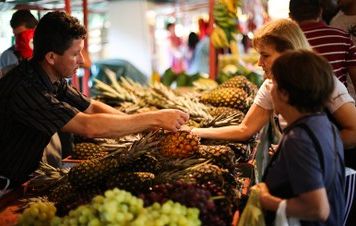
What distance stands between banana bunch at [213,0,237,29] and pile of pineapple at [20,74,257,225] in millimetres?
3559

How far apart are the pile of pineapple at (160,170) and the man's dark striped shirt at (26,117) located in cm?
15

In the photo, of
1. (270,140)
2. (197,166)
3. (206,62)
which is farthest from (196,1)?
(197,166)

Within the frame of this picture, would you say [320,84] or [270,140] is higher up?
[320,84]

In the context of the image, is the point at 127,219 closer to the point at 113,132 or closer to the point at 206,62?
the point at 113,132

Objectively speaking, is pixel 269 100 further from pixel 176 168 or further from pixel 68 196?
pixel 68 196

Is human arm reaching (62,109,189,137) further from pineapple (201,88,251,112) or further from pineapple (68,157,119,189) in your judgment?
pineapple (201,88,251,112)

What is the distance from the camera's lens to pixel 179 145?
3.20 metres

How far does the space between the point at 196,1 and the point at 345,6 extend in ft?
41.0

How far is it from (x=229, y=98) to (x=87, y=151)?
1535mm

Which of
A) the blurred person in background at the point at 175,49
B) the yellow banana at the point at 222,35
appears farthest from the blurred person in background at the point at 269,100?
the blurred person in background at the point at 175,49

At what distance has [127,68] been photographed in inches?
410

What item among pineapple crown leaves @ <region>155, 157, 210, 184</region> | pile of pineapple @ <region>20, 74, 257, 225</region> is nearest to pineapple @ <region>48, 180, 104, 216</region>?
pile of pineapple @ <region>20, 74, 257, 225</region>

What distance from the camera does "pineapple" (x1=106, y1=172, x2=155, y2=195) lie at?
2627 mm

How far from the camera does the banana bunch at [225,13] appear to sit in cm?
756
